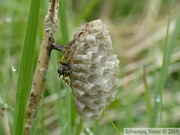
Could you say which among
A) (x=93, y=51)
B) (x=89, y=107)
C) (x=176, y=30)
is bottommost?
(x=89, y=107)

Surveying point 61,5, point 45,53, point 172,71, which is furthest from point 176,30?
point 172,71

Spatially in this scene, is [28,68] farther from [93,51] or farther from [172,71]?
[172,71]

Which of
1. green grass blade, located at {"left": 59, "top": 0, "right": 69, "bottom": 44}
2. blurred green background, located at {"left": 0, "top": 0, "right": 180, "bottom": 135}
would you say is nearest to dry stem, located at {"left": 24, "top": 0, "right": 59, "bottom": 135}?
blurred green background, located at {"left": 0, "top": 0, "right": 180, "bottom": 135}

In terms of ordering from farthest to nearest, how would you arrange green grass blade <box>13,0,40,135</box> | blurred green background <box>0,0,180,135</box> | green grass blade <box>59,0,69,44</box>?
blurred green background <box>0,0,180,135</box> → green grass blade <box>59,0,69,44</box> → green grass blade <box>13,0,40,135</box>

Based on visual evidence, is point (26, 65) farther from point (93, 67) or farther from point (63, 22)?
point (63, 22)

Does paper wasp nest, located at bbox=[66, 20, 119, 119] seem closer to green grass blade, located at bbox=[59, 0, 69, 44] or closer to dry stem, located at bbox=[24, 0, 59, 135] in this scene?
dry stem, located at bbox=[24, 0, 59, 135]
